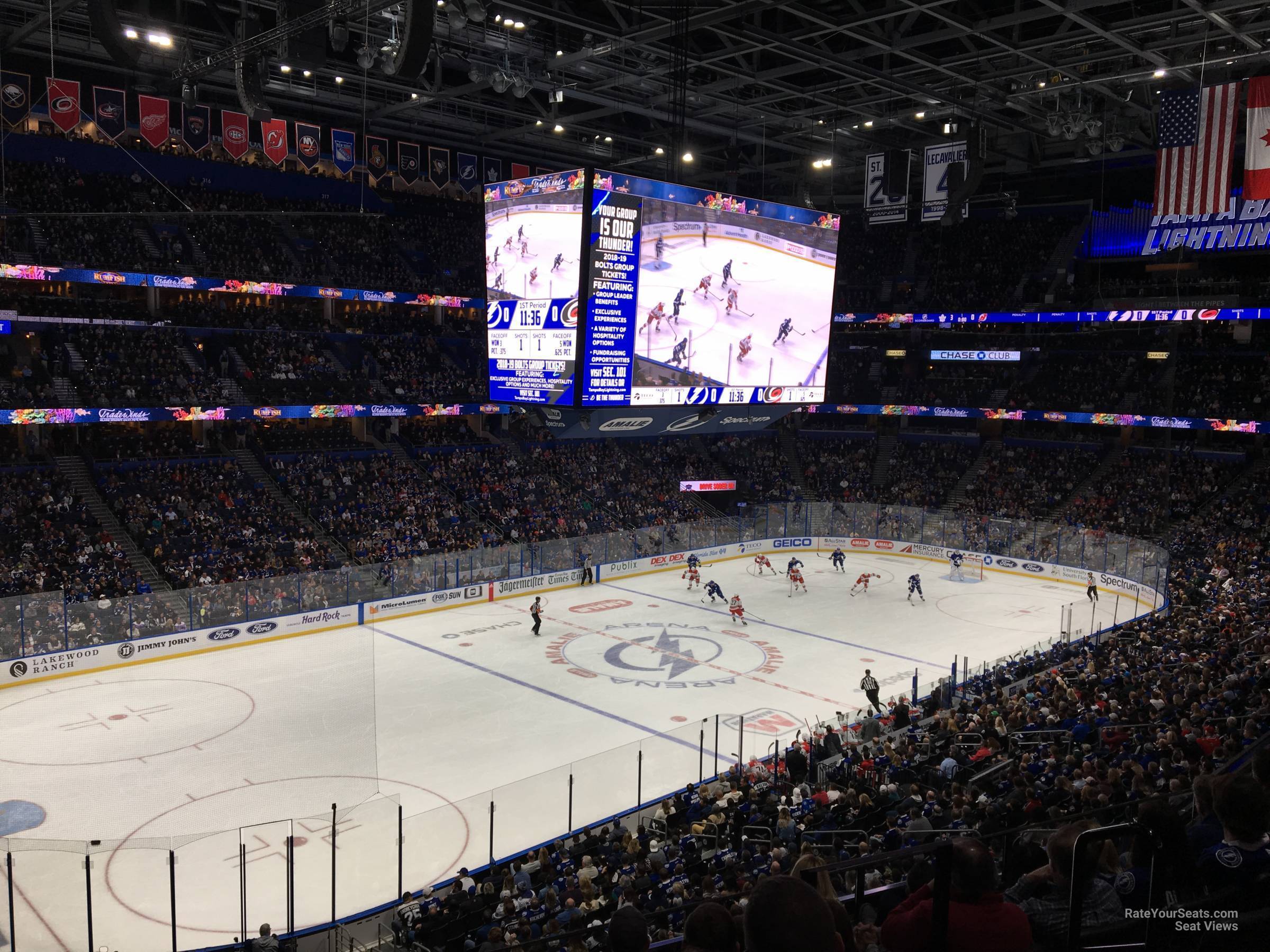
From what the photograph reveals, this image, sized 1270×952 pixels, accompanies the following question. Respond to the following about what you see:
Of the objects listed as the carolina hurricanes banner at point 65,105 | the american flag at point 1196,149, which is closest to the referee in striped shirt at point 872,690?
the american flag at point 1196,149

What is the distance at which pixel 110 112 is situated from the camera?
1170 inches

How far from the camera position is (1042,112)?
3434cm

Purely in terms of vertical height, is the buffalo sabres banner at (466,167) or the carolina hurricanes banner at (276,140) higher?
the buffalo sabres banner at (466,167)

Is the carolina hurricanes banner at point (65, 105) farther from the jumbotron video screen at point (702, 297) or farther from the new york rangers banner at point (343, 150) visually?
the jumbotron video screen at point (702, 297)

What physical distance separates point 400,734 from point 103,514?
14936 millimetres

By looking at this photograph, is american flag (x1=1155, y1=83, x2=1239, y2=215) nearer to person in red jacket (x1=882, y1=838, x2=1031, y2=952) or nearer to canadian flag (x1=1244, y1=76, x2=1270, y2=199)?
canadian flag (x1=1244, y1=76, x2=1270, y2=199)

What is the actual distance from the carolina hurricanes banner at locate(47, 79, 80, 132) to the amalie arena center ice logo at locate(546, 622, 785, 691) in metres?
21.9

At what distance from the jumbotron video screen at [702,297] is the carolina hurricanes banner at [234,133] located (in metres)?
19.0

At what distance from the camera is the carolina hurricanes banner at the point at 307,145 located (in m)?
32.4

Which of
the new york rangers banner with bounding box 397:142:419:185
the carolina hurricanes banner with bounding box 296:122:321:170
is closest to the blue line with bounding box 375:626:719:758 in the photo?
the carolina hurricanes banner with bounding box 296:122:321:170

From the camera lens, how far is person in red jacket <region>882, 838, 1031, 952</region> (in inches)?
123

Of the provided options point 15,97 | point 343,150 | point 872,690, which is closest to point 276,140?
point 343,150

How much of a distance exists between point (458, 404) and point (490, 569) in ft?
34.8

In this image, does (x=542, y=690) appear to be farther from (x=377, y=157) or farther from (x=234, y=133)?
(x=377, y=157)
